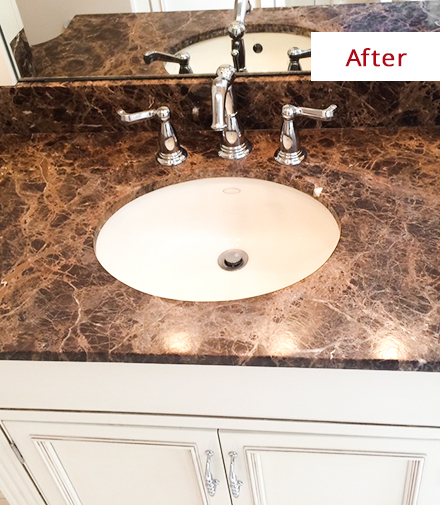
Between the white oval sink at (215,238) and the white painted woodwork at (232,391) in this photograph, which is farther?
the white oval sink at (215,238)

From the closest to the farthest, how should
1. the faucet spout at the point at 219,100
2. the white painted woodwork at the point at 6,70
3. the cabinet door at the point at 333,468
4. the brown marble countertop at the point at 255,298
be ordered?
the brown marble countertop at the point at 255,298, the cabinet door at the point at 333,468, the faucet spout at the point at 219,100, the white painted woodwork at the point at 6,70

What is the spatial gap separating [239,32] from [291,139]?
28 centimetres

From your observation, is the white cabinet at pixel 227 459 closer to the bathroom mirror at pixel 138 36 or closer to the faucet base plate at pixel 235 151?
the faucet base plate at pixel 235 151

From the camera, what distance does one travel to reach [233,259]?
47.3 inches

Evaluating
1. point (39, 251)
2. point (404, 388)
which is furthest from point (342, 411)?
point (39, 251)

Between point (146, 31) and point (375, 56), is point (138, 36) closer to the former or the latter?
point (146, 31)

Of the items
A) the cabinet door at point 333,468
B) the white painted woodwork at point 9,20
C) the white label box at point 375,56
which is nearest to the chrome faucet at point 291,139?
the white label box at point 375,56

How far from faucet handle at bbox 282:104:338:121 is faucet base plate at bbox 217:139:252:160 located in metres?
0.12

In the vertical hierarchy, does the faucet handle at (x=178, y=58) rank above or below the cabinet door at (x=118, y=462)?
above

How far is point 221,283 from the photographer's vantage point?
1167 millimetres

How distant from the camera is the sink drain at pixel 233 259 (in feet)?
3.92

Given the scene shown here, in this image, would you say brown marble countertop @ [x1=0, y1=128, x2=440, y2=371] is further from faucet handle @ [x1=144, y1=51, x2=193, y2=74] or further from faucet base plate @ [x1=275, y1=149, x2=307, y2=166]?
faucet handle @ [x1=144, y1=51, x2=193, y2=74]

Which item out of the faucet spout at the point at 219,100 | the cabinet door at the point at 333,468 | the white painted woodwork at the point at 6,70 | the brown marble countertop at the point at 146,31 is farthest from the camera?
the white painted woodwork at the point at 6,70

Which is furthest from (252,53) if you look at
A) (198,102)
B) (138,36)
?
(138,36)
